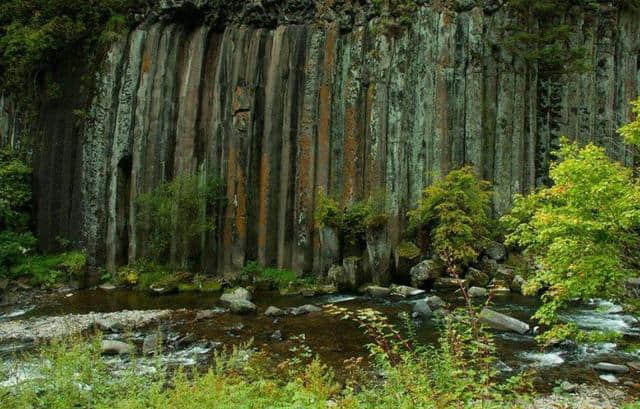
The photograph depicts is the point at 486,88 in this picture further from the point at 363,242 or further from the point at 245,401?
the point at 245,401

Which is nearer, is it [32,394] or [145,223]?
[32,394]

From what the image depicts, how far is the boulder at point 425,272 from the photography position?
61.5ft

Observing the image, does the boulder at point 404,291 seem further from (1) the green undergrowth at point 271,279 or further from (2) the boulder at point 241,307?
(2) the boulder at point 241,307

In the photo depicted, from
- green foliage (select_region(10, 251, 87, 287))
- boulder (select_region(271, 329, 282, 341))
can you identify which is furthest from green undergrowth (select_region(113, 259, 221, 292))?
boulder (select_region(271, 329, 282, 341))

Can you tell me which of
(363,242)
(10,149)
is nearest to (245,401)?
(363,242)

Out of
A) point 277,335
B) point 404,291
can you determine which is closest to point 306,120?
point 404,291

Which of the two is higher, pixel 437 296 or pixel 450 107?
pixel 450 107

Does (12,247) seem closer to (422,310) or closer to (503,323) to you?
(422,310)

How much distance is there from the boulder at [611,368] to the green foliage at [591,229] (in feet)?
11.2

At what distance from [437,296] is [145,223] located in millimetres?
12571

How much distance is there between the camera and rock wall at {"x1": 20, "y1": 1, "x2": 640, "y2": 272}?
21156mm

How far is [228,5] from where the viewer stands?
2438 centimetres

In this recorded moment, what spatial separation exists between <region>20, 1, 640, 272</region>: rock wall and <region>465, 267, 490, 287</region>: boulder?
10.4 ft

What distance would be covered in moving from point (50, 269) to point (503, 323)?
18.2 m
